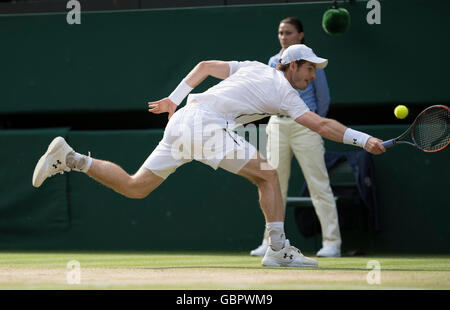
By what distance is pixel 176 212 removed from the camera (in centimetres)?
805

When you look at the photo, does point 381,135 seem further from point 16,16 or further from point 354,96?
point 16,16

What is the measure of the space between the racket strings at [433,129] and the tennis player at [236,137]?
594 millimetres

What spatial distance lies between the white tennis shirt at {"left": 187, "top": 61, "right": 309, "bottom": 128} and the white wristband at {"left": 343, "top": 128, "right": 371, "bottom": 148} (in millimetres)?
397

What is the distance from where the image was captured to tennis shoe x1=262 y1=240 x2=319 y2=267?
5.38 meters

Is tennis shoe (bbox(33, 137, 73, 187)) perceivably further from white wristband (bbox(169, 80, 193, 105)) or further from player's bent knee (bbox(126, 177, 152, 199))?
white wristband (bbox(169, 80, 193, 105))

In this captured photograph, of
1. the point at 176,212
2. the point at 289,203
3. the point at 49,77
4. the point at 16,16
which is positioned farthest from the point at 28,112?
the point at 289,203

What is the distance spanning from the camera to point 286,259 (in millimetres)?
5383

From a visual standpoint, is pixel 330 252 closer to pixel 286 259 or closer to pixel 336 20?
pixel 286 259

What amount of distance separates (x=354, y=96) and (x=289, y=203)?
4.39 feet

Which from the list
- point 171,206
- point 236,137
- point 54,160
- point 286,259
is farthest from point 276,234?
point 171,206

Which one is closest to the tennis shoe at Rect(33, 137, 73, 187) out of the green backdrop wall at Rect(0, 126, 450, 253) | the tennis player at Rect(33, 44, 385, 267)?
the tennis player at Rect(33, 44, 385, 267)

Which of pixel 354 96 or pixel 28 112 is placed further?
pixel 28 112

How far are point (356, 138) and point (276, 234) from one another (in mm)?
817

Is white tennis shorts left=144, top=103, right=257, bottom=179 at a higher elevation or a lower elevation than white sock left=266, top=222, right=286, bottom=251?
higher
